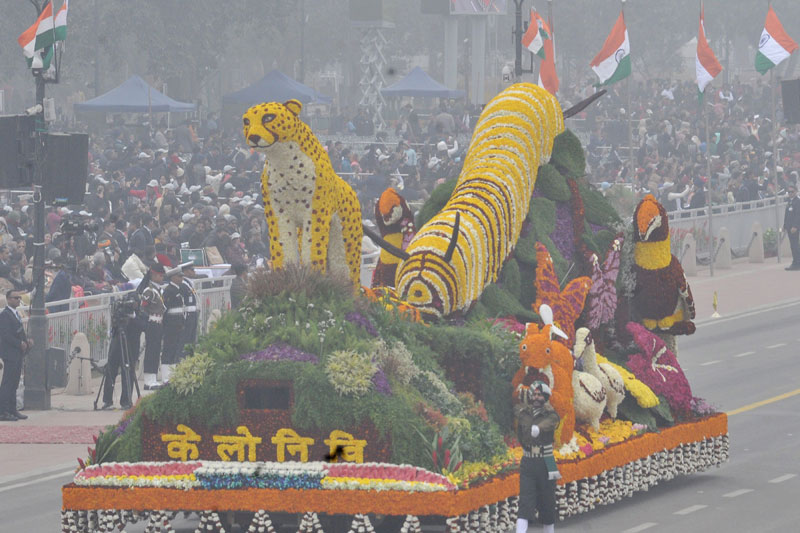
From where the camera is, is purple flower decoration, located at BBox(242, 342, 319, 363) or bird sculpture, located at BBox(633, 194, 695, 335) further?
bird sculpture, located at BBox(633, 194, 695, 335)

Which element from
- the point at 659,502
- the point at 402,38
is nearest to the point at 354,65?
the point at 402,38

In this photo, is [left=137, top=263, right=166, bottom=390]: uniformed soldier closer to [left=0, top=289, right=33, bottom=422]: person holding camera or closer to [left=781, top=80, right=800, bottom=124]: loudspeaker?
[left=0, top=289, right=33, bottom=422]: person holding camera

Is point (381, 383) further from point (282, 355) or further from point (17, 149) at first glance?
point (17, 149)

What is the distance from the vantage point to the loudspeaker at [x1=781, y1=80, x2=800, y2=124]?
129 ft

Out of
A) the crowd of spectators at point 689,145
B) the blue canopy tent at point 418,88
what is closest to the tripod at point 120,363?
the crowd of spectators at point 689,145

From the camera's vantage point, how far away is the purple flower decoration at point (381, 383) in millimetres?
13453

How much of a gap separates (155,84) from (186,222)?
45.9m

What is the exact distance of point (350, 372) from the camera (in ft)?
43.9

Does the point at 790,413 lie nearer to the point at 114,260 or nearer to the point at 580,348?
the point at 580,348

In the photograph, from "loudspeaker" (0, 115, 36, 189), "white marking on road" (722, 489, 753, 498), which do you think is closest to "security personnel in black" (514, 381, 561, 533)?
"white marking on road" (722, 489, 753, 498)

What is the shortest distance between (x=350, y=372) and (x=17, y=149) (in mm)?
11807

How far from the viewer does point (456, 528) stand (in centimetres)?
1302

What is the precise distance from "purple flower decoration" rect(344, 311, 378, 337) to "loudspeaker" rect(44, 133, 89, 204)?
422 inches

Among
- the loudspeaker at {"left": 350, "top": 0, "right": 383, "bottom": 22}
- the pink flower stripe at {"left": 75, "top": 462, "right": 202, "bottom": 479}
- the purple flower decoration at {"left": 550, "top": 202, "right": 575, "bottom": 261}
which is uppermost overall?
the loudspeaker at {"left": 350, "top": 0, "right": 383, "bottom": 22}
